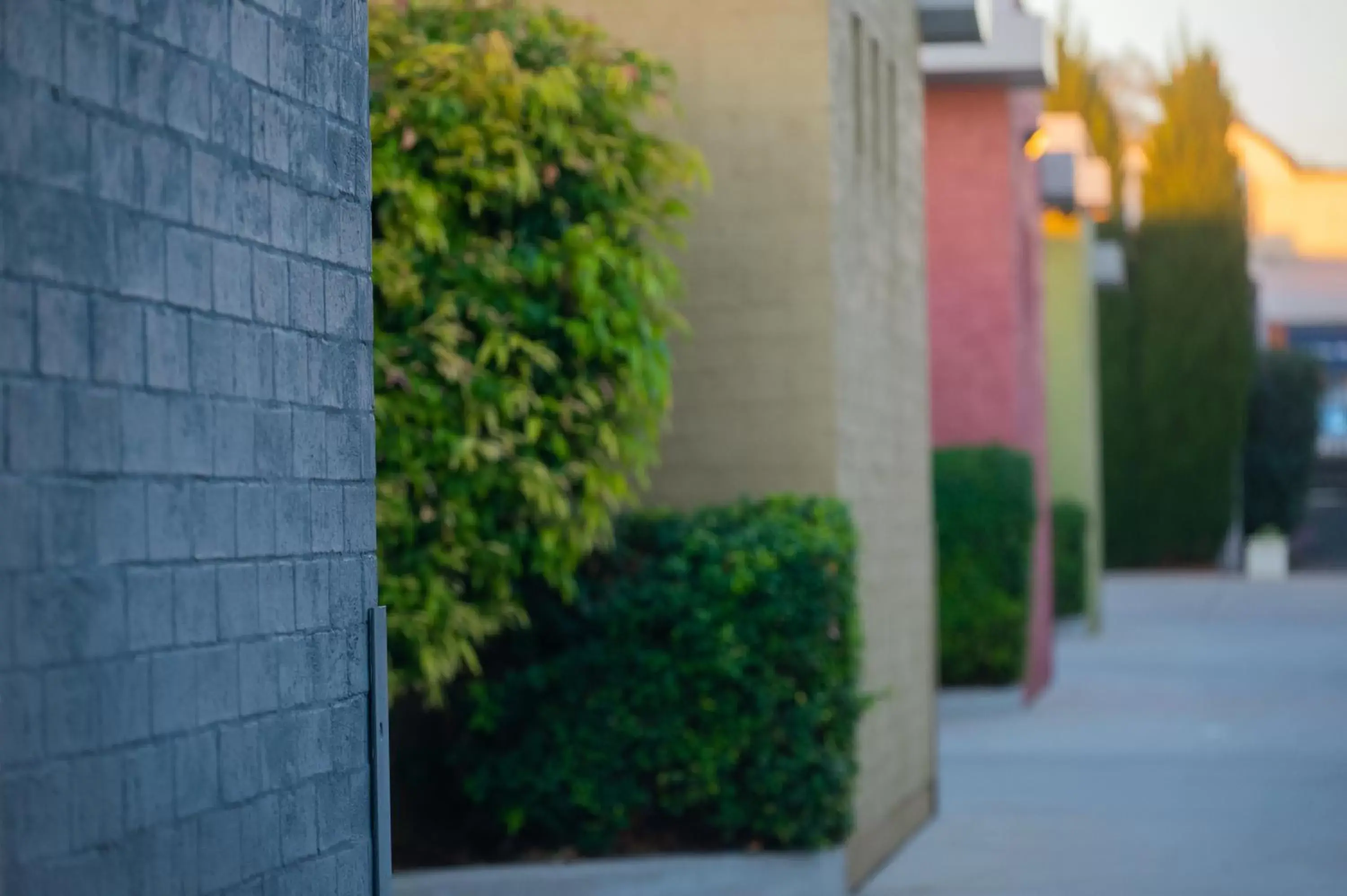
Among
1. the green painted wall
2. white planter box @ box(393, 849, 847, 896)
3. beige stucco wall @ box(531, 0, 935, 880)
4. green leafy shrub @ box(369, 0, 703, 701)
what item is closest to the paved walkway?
white planter box @ box(393, 849, 847, 896)

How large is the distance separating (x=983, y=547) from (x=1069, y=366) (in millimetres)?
9225

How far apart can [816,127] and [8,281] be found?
7.20 metres

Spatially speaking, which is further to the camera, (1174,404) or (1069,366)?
(1174,404)

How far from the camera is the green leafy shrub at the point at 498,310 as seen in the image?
28.7 feet

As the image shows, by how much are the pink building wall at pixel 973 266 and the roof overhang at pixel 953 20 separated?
213 inches

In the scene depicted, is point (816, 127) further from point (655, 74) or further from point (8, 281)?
point (8, 281)

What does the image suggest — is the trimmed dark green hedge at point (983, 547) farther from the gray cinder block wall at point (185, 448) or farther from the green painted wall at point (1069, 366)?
the gray cinder block wall at point (185, 448)

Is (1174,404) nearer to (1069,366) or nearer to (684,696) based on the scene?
(1069,366)

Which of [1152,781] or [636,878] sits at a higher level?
[636,878]

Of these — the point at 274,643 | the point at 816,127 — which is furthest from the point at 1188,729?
the point at 274,643

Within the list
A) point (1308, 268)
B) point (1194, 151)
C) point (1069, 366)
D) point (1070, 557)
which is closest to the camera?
point (1070, 557)

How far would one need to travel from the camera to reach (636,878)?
955 centimetres

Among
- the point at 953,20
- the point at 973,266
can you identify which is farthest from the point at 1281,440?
the point at 953,20

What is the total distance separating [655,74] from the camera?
32.7 feet
